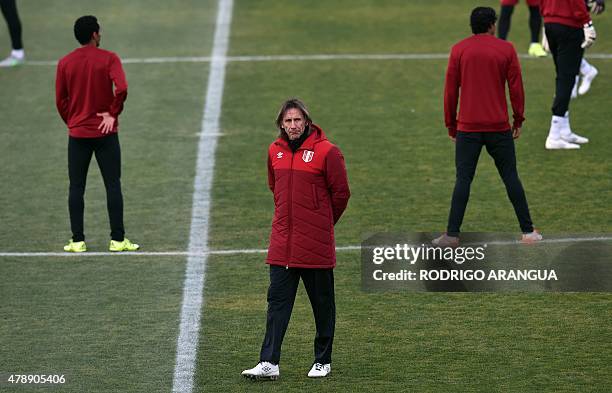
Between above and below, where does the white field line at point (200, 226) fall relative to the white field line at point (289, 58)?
below

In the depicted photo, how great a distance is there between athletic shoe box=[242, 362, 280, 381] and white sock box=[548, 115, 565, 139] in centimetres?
685

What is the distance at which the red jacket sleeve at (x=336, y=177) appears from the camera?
8.90 m

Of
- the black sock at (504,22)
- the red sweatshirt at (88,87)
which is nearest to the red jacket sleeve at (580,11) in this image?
the black sock at (504,22)

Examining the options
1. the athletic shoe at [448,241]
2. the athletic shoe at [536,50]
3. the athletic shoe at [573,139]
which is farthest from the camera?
the athletic shoe at [536,50]

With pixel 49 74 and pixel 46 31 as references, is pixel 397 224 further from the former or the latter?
pixel 46 31

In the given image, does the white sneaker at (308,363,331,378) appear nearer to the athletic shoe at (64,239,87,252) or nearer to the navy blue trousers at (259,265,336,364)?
the navy blue trousers at (259,265,336,364)

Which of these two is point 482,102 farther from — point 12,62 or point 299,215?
point 12,62

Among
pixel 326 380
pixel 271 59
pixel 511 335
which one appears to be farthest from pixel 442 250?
pixel 271 59

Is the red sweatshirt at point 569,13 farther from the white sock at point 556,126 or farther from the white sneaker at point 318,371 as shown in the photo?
the white sneaker at point 318,371

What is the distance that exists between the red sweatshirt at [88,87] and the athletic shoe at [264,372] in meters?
3.61

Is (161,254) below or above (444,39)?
below

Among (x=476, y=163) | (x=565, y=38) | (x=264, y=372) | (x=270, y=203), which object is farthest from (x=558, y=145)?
(x=264, y=372)

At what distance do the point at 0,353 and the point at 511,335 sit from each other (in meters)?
3.62

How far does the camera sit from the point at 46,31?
21469 mm
